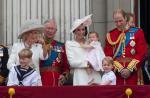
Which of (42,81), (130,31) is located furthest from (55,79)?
(130,31)

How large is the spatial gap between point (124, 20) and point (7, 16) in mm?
2410

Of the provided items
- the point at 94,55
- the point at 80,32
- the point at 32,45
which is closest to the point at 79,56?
the point at 94,55

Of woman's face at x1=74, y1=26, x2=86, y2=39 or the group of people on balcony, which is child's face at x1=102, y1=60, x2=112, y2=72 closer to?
the group of people on balcony

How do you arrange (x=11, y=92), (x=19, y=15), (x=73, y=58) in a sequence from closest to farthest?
(x=11, y=92), (x=73, y=58), (x=19, y=15)

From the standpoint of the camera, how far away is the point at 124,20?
10539mm

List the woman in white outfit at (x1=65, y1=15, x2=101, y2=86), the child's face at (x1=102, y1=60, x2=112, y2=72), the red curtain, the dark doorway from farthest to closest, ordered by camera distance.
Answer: the dark doorway → the woman in white outfit at (x1=65, y1=15, x2=101, y2=86) → the child's face at (x1=102, y1=60, x2=112, y2=72) → the red curtain

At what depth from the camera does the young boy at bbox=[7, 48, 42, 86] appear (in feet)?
32.4

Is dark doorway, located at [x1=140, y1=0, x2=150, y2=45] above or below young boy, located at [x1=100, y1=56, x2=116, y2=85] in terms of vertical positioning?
above

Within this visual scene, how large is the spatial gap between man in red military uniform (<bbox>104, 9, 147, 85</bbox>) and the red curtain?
1234 millimetres

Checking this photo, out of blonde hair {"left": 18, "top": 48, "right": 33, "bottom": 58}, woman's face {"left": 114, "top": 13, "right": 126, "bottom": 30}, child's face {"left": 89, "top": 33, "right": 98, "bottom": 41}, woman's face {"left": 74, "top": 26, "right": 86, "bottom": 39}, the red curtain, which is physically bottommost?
the red curtain

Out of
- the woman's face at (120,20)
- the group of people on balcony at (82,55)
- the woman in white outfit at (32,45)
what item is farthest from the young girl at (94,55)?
the woman in white outfit at (32,45)

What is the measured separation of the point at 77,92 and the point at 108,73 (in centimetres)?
101

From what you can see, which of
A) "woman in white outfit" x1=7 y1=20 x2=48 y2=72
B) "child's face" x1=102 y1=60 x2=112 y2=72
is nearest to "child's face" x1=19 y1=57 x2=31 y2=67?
"woman in white outfit" x1=7 y1=20 x2=48 y2=72

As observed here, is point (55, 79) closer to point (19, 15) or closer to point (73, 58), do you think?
point (73, 58)
